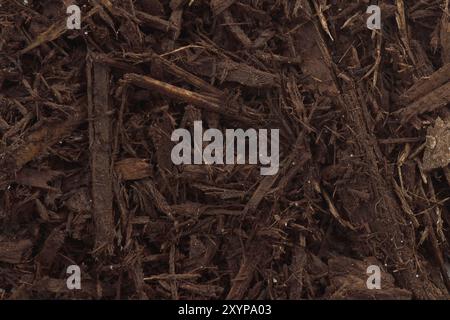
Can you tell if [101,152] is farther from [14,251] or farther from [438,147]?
[438,147]

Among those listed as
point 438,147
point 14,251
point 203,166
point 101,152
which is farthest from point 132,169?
point 438,147

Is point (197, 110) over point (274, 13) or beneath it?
beneath

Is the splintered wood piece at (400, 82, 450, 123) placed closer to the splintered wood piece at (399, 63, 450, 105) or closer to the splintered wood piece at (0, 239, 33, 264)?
the splintered wood piece at (399, 63, 450, 105)

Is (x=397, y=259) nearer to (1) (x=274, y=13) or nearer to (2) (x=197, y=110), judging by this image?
(2) (x=197, y=110)

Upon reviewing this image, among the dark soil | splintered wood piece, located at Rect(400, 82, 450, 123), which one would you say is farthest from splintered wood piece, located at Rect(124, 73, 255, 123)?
splintered wood piece, located at Rect(400, 82, 450, 123)

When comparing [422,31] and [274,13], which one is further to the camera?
[422,31]
